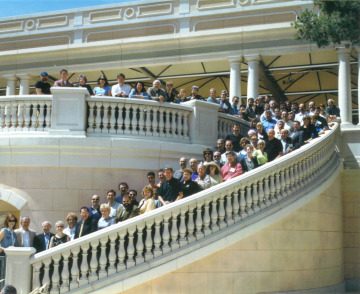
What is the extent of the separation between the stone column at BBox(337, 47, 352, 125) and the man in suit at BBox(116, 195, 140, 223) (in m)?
9.79

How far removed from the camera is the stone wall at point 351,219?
48.4ft

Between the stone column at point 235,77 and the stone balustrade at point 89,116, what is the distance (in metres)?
6.92

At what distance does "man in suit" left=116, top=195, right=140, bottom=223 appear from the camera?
10336 mm

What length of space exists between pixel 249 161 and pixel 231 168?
632mm

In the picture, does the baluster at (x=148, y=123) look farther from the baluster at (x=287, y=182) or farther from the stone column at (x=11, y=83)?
the stone column at (x=11, y=83)

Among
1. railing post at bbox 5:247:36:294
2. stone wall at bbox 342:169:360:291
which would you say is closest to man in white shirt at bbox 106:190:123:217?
railing post at bbox 5:247:36:294

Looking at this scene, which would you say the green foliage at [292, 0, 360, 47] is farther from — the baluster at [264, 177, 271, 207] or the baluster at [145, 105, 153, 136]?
the baluster at [264, 177, 271, 207]

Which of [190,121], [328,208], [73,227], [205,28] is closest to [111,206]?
[73,227]

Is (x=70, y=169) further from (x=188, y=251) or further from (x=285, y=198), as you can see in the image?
(x=285, y=198)

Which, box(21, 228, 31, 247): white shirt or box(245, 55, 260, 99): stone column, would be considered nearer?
box(21, 228, 31, 247): white shirt

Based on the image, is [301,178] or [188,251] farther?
[301,178]

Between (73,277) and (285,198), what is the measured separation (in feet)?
14.9

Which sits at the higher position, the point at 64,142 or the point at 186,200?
the point at 64,142

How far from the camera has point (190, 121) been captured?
1352 centimetres
